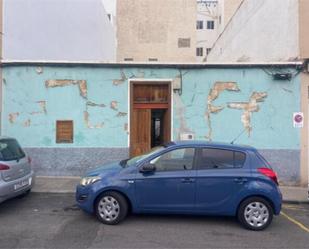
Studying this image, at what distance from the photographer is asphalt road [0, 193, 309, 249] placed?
20.0ft

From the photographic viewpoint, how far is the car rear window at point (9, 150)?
778 cm

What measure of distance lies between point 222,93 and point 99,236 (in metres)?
6.56

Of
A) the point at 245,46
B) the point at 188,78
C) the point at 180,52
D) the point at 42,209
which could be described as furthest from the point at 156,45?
the point at 42,209

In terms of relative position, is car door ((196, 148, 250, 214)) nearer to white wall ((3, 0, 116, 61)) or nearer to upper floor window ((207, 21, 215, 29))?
white wall ((3, 0, 116, 61))

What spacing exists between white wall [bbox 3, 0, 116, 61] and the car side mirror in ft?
23.8

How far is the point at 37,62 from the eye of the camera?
11484mm

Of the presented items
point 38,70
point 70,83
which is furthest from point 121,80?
point 38,70

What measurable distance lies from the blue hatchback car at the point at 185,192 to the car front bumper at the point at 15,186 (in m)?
1.51

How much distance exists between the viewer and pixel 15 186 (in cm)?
779

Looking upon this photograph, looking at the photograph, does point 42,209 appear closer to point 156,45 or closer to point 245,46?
point 245,46

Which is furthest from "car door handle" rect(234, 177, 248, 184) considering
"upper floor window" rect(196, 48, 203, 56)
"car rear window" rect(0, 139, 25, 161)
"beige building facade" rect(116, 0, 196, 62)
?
"upper floor window" rect(196, 48, 203, 56)

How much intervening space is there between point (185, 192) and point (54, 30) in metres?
11.0

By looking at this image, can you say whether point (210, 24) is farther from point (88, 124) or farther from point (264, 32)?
point (88, 124)

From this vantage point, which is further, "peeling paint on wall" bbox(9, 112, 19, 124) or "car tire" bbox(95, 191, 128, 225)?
"peeling paint on wall" bbox(9, 112, 19, 124)
